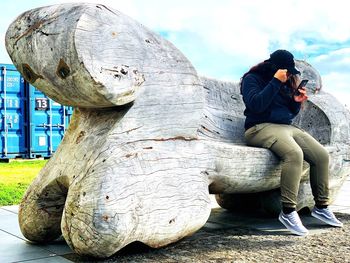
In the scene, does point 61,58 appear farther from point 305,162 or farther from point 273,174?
point 305,162

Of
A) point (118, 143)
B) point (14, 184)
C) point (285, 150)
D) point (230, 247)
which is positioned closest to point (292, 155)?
point (285, 150)

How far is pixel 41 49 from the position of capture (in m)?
2.78

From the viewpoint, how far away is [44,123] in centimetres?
1086

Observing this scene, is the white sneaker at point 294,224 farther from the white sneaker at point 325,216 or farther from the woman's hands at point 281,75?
the woman's hands at point 281,75

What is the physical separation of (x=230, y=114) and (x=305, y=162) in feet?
2.24

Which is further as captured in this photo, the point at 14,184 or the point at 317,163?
the point at 14,184

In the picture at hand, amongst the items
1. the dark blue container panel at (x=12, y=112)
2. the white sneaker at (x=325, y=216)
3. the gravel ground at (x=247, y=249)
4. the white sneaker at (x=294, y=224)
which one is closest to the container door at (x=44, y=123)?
the dark blue container panel at (x=12, y=112)

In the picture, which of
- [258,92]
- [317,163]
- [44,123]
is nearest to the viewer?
[258,92]

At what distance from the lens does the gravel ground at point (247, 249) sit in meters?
2.81

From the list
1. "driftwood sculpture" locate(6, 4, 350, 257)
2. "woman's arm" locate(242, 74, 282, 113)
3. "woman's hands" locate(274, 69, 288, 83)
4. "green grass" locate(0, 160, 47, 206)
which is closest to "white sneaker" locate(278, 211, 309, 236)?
"driftwood sculpture" locate(6, 4, 350, 257)

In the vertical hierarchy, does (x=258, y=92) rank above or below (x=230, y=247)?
above

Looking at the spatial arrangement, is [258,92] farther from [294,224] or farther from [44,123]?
[44,123]

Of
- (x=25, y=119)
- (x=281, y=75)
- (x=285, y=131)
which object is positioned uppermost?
(x=281, y=75)

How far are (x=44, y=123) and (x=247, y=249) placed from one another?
850cm
